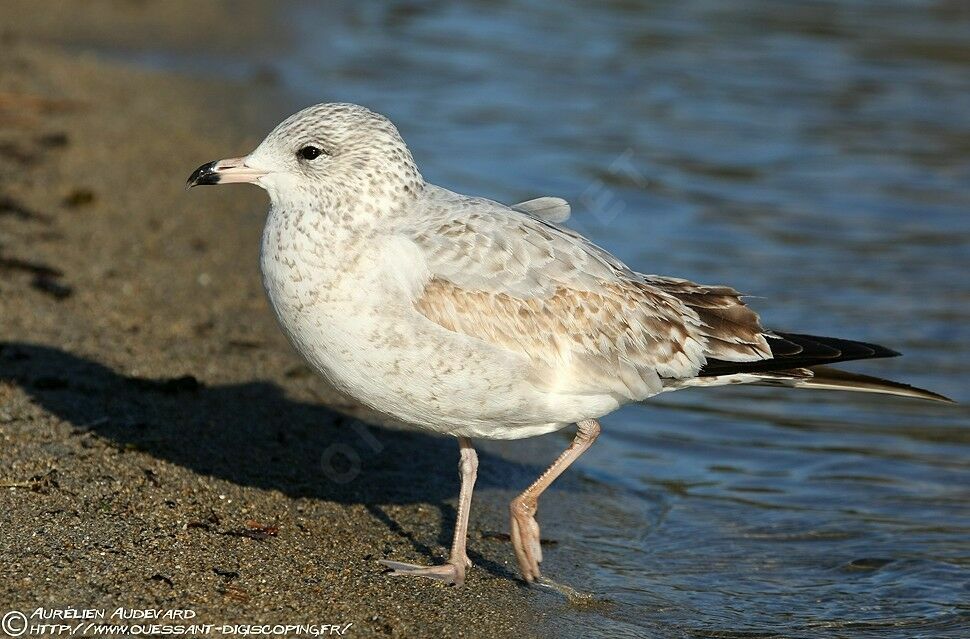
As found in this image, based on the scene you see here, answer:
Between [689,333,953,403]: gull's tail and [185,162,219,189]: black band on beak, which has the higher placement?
[185,162,219,189]: black band on beak

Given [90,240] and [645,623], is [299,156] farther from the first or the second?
[90,240]

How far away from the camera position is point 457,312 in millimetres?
5508

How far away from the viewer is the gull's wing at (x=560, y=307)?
5570 millimetres

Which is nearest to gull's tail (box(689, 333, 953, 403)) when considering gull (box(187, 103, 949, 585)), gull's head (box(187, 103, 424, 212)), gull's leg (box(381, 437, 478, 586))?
gull (box(187, 103, 949, 585))

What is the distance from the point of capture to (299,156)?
5.70 m

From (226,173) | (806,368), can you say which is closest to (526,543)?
(806,368)

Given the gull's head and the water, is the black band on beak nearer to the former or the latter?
the gull's head

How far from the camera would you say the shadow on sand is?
652 cm

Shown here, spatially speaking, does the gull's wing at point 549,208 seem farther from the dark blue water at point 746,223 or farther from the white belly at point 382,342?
the dark blue water at point 746,223

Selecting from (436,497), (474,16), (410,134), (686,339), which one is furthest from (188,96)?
(686,339)

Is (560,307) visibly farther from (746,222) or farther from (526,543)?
(746,222)

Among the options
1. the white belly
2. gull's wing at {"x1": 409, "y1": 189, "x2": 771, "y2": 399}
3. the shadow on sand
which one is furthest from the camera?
the shadow on sand

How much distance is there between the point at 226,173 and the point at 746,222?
670 cm

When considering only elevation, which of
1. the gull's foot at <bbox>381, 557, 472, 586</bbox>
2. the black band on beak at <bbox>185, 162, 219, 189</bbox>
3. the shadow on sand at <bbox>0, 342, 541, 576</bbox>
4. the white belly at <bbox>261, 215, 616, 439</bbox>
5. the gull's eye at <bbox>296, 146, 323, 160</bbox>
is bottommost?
the gull's foot at <bbox>381, 557, 472, 586</bbox>
